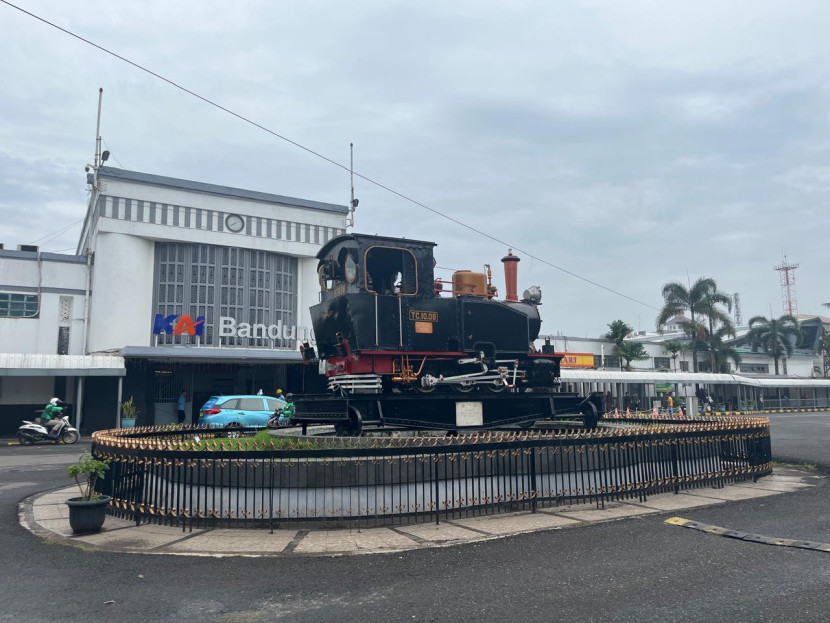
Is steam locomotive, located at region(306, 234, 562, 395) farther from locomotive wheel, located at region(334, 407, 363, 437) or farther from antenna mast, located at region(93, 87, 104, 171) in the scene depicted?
antenna mast, located at region(93, 87, 104, 171)

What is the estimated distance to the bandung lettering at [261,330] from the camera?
3369cm

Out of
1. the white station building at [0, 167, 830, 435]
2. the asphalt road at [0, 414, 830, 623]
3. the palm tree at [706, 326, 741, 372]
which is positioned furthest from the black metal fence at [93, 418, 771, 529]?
the palm tree at [706, 326, 741, 372]

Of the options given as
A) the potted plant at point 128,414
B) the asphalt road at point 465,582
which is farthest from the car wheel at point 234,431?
the potted plant at point 128,414

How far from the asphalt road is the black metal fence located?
1275 mm

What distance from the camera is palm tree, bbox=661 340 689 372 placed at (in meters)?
52.0

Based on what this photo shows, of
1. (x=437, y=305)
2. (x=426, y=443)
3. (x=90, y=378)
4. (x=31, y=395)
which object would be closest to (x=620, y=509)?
(x=426, y=443)

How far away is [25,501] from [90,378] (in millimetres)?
20310

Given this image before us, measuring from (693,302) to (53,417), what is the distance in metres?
46.0

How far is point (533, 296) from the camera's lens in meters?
13.2

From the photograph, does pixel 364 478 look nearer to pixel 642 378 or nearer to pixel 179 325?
pixel 179 325

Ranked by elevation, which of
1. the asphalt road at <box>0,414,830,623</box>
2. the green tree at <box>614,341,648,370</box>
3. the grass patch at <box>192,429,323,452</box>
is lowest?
the asphalt road at <box>0,414,830,623</box>

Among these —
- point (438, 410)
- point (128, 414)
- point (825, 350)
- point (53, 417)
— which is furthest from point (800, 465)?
point (825, 350)

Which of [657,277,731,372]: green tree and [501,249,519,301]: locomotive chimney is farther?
[657,277,731,372]: green tree

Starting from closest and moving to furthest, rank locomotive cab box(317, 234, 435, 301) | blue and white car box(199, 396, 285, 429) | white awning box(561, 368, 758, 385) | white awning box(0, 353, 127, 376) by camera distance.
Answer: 1. locomotive cab box(317, 234, 435, 301)
2. blue and white car box(199, 396, 285, 429)
3. white awning box(0, 353, 127, 376)
4. white awning box(561, 368, 758, 385)
